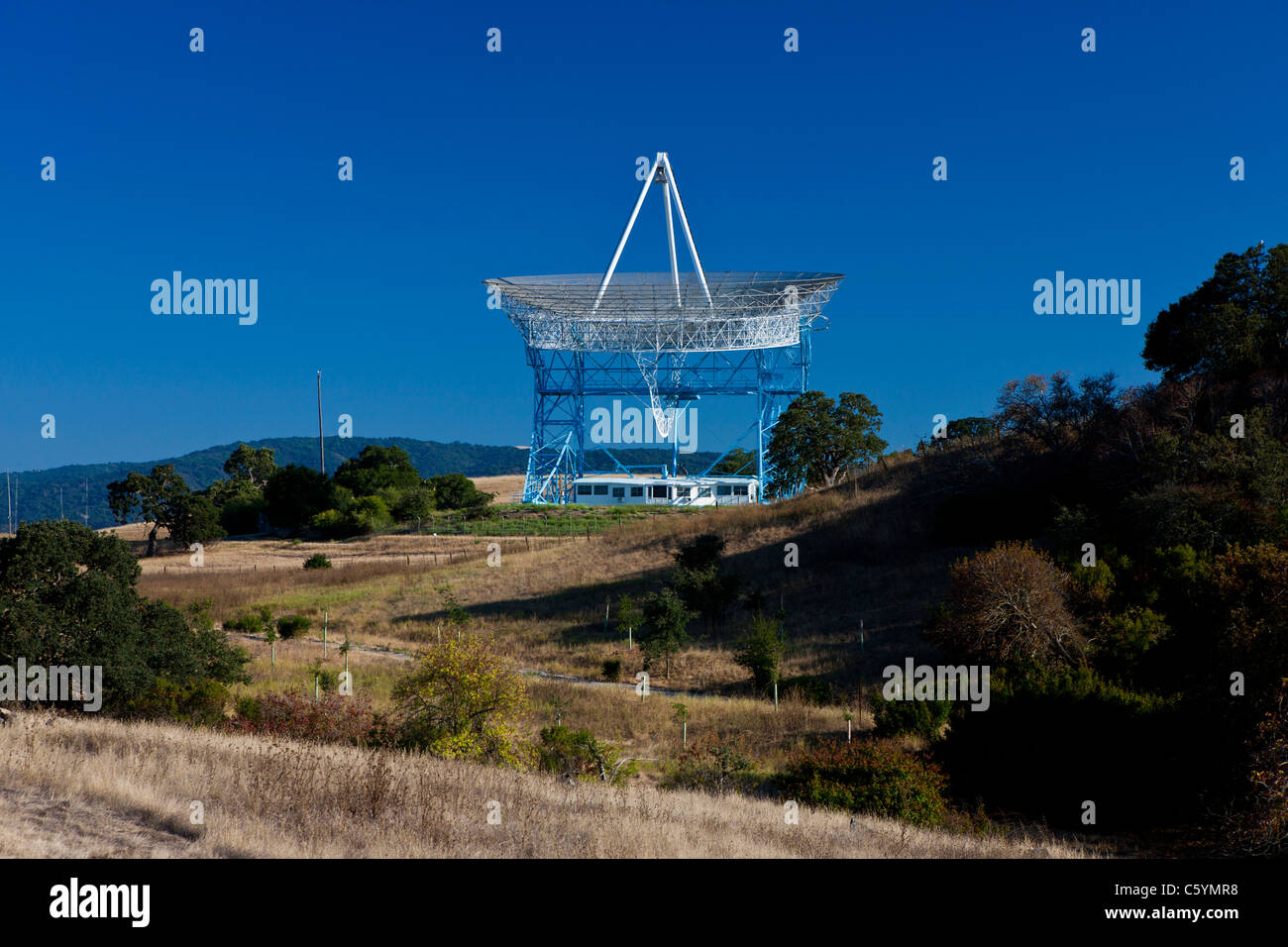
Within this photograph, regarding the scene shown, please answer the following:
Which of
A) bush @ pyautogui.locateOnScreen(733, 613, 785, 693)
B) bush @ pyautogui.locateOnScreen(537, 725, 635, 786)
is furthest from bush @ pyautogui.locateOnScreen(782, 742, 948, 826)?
bush @ pyautogui.locateOnScreen(733, 613, 785, 693)

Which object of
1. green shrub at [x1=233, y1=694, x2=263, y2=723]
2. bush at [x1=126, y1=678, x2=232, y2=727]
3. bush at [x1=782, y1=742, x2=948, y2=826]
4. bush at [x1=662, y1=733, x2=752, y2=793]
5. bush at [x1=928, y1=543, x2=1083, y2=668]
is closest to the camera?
bush at [x1=782, y1=742, x2=948, y2=826]

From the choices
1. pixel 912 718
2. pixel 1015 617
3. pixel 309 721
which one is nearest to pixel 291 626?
pixel 309 721

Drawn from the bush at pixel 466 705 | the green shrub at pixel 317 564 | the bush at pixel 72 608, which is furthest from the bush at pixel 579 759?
the green shrub at pixel 317 564

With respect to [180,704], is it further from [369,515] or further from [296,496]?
[296,496]

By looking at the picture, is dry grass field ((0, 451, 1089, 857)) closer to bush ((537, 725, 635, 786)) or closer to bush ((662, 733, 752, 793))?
bush ((537, 725, 635, 786))

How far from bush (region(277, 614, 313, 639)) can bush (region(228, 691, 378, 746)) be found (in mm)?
15406

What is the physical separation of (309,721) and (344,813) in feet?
22.9

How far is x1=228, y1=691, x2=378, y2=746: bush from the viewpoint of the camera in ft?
46.4

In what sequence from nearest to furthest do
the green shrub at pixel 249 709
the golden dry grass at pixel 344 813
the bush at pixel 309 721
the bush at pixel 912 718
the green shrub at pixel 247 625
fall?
the golden dry grass at pixel 344 813
the bush at pixel 309 721
the green shrub at pixel 249 709
the bush at pixel 912 718
the green shrub at pixel 247 625

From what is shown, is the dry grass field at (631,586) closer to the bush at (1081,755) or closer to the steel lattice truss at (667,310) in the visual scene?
the bush at (1081,755)

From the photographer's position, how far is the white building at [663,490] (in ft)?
237

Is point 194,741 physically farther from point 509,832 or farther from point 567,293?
point 567,293

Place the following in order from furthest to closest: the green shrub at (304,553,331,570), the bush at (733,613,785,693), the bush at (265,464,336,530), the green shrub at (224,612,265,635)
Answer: the bush at (265,464,336,530)
the green shrub at (304,553,331,570)
the green shrub at (224,612,265,635)
the bush at (733,613,785,693)

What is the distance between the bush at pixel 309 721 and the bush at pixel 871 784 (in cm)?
646
